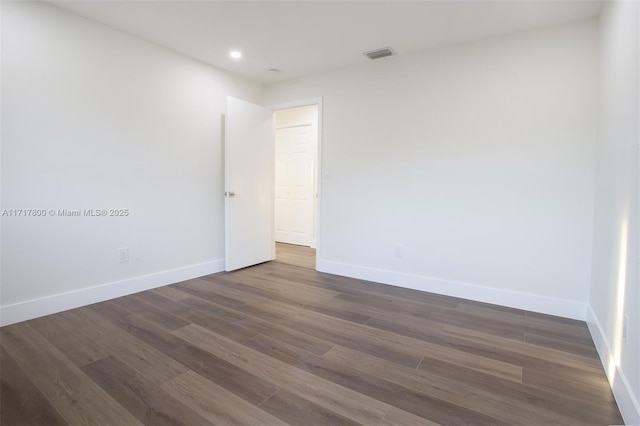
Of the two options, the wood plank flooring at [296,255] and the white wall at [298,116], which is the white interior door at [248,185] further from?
the white wall at [298,116]

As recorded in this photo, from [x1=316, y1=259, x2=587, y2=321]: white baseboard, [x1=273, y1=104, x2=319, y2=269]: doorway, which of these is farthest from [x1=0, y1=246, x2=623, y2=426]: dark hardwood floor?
[x1=273, y1=104, x2=319, y2=269]: doorway

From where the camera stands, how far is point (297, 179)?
19.0 feet

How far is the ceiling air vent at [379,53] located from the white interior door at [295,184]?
2322 mm

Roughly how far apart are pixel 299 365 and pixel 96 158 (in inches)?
98.1

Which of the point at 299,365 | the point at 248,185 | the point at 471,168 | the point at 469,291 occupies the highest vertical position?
the point at 471,168

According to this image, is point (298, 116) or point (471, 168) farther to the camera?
point (298, 116)

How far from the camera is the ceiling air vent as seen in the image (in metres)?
3.17

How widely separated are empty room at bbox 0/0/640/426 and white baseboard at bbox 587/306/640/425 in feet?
0.06

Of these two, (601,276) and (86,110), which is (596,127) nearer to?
(601,276)

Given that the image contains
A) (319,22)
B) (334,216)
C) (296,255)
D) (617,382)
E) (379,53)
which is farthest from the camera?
(296,255)

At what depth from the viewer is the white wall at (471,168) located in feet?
8.50

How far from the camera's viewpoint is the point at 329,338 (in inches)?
87.6

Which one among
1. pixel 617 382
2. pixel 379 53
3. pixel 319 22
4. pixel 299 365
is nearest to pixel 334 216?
pixel 379 53

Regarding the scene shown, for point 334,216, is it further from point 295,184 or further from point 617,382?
point 617,382
